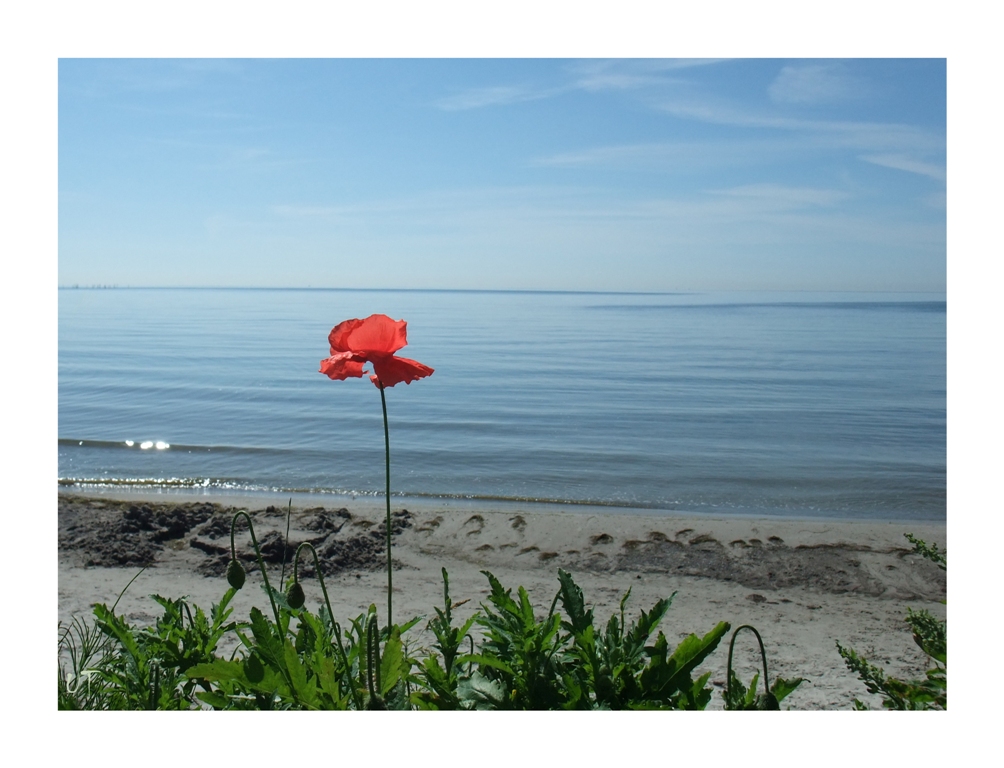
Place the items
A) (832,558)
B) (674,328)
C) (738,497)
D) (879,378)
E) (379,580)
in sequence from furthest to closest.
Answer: (674,328), (879,378), (738,497), (832,558), (379,580)

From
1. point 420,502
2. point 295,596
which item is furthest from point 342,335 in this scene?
point 420,502

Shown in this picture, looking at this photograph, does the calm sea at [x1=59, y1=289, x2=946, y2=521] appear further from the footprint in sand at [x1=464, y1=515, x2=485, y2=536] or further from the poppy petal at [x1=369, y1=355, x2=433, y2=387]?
the poppy petal at [x1=369, y1=355, x2=433, y2=387]

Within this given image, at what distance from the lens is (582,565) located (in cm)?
586

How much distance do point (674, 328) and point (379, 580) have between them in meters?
23.8

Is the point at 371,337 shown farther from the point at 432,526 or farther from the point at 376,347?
the point at 432,526

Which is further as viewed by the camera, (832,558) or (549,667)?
(832,558)

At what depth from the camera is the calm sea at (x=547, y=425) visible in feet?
27.3

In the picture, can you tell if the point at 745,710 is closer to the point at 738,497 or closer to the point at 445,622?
the point at 445,622

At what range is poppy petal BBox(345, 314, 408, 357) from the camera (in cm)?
193

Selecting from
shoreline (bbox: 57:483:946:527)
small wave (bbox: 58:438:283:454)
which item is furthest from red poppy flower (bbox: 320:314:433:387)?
small wave (bbox: 58:438:283:454)

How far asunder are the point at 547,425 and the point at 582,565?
5158 millimetres

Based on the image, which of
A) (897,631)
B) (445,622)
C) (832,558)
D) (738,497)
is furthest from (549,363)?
(445,622)

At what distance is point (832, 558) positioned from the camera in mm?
5941

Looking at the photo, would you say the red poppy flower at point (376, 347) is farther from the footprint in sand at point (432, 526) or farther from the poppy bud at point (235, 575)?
the footprint in sand at point (432, 526)
